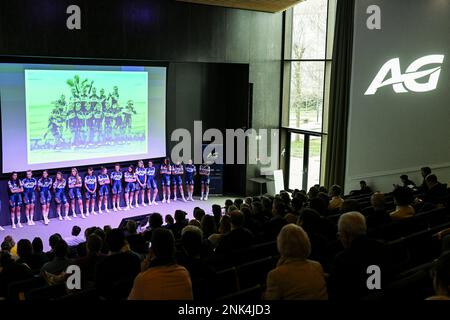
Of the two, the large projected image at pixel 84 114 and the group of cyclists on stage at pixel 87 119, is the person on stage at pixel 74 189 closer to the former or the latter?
the large projected image at pixel 84 114

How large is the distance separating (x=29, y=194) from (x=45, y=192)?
0.32m

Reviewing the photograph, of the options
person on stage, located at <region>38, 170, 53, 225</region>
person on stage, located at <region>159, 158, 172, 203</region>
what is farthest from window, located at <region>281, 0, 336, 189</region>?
person on stage, located at <region>38, 170, 53, 225</region>

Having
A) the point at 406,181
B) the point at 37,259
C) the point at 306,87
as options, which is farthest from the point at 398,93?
the point at 37,259

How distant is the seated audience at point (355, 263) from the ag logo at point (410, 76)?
6.33m

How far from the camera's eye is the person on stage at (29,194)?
9883 mm

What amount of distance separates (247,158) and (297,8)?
396 centimetres

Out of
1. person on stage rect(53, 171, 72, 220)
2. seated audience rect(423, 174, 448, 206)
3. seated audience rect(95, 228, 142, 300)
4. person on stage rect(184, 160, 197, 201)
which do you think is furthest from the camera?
person on stage rect(184, 160, 197, 201)

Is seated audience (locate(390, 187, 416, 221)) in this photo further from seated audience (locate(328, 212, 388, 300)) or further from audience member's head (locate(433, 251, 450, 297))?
audience member's head (locate(433, 251, 450, 297))

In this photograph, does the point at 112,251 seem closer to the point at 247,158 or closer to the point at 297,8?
the point at 247,158

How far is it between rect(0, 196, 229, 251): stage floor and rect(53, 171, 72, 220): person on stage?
23 centimetres

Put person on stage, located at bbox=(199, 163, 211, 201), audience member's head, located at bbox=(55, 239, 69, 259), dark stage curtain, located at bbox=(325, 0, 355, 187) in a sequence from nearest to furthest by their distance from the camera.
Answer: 1. audience member's head, located at bbox=(55, 239, 69, 259)
2. dark stage curtain, located at bbox=(325, 0, 355, 187)
3. person on stage, located at bbox=(199, 163, 211, 201)

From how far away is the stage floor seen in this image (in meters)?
9.48

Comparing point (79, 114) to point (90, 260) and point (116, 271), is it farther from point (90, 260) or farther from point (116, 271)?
point (116, 271)
